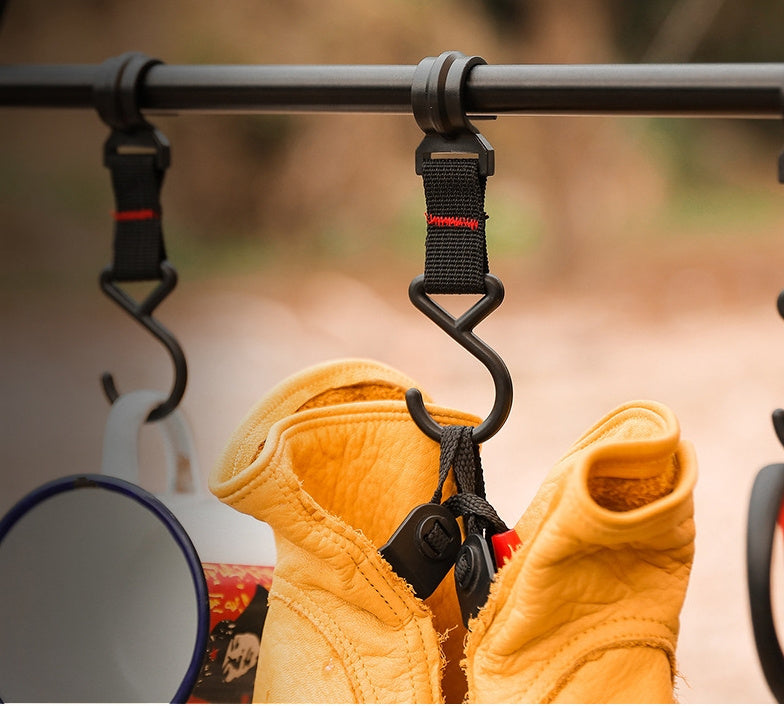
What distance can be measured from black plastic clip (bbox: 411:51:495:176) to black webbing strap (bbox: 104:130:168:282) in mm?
151

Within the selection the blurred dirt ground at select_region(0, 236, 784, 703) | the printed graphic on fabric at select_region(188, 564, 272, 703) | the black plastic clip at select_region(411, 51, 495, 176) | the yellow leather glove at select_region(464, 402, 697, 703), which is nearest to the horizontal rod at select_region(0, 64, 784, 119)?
the black plastic clip at select_region(411, 51, 495, 176)

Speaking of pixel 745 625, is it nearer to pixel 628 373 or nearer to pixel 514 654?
pixel 628 373

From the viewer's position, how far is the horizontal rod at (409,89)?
322 mm

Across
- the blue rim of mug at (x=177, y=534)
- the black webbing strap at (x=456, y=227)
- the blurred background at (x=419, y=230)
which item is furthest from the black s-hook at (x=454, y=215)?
the blurred background at (x=419, y=230)

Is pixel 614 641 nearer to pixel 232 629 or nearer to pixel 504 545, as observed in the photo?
pixel 504 545

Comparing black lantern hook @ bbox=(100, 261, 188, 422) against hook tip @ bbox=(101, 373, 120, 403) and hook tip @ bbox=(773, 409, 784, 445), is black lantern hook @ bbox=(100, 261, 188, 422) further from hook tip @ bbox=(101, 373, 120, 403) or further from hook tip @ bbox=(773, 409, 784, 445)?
hook tip @ bbox=(773, 409, 784, 445)

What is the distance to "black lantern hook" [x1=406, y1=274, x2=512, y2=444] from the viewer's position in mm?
349

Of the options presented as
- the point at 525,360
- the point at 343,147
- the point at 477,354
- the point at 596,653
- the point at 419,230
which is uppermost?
the point at 343,147

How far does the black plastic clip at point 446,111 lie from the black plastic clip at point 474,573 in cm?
15

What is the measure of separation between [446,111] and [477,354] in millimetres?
97

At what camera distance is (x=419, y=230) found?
1.13 meters

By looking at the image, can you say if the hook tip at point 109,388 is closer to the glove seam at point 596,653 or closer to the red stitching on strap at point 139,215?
the red stitching on strap at point 139,215

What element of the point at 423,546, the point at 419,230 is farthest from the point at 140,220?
the point at 419,230

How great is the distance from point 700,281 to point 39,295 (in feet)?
2.84
